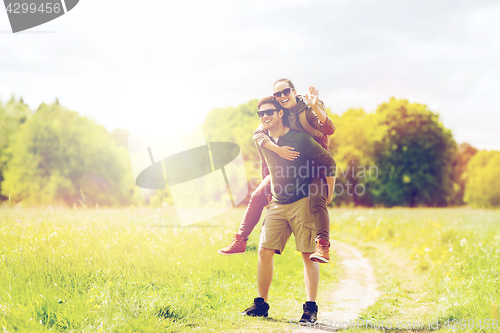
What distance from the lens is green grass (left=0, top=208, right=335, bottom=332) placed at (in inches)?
153

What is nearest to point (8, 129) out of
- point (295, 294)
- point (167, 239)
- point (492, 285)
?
point (167, 239)

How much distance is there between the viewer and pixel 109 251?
5.52 metres

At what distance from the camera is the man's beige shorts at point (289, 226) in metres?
4.25

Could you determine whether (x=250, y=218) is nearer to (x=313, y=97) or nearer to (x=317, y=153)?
(x=317, y=153)

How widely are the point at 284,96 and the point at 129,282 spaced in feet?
9.59

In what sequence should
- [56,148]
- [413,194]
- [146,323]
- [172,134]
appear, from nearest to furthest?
[146,323] < [172,134] < [56,148] < [413,194]

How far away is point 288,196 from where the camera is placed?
431cm

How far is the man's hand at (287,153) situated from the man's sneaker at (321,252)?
922 millimetres

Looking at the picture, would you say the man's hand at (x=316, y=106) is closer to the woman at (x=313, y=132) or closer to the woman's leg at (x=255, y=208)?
the woman at (x=313, y=132)

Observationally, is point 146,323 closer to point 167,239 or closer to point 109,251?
point 109,251

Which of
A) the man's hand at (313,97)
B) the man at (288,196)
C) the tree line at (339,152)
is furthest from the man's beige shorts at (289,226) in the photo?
the tree line at (339,152)

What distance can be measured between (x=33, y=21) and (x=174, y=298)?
5.40 meters

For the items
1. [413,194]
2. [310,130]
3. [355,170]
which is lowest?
[413,194]

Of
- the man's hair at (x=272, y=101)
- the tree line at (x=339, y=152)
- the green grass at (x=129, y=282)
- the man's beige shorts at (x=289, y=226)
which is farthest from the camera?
the tree line at (x=339, y=152)
